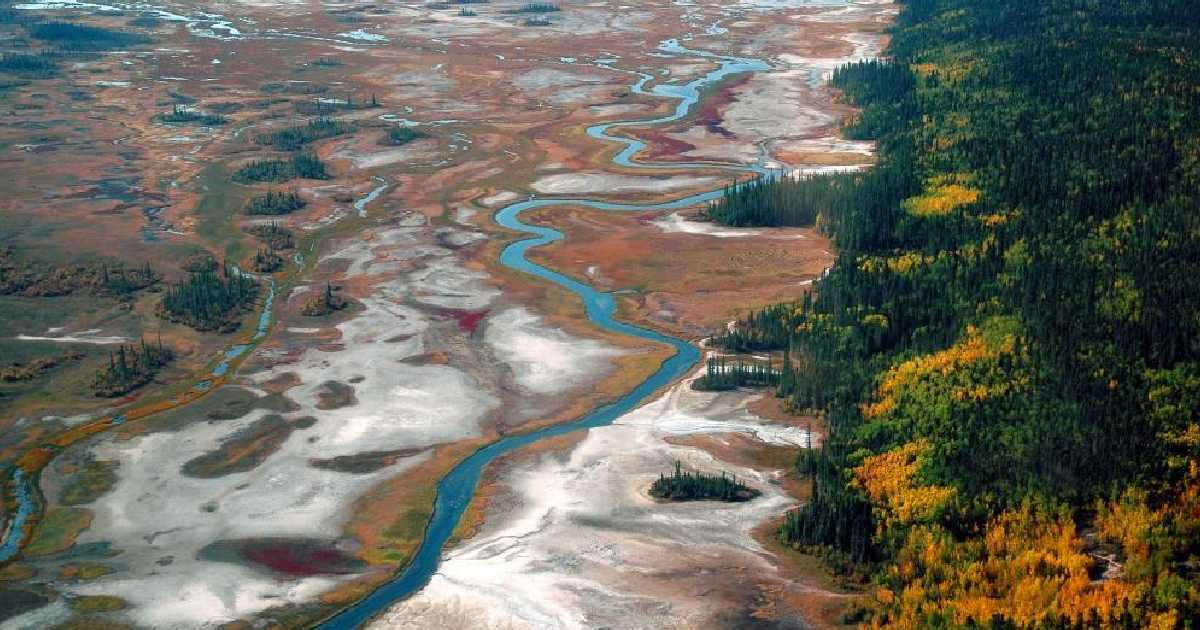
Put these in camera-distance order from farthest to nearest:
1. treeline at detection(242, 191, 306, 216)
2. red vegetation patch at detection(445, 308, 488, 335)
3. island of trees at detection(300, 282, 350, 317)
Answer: treeline at detection(242, 191, 306, 216) → island of trees at detection(300, 282, 350, 317) → red vegetation patch at detection(445, 308, 488, 335)

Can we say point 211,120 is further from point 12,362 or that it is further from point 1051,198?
point 1051,198

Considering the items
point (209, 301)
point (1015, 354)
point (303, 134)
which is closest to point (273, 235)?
point (209, 301)

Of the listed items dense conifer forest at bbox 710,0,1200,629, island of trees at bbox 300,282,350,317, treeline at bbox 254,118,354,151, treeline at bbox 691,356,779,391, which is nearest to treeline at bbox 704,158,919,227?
dense conifer forest at bbox 710,0,1200,629

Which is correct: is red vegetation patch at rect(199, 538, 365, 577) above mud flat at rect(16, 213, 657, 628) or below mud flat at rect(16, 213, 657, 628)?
below

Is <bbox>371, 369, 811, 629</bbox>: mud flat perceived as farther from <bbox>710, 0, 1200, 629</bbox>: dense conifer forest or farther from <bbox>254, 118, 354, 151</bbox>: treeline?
<bbox>254, 118, 354, 151</bbox>: treeline

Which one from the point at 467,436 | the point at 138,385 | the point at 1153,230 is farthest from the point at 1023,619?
the point at 138,385

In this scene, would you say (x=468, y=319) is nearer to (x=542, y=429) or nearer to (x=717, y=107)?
(x=542, y=429)

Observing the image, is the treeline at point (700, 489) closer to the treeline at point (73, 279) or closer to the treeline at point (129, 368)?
the treeline at point (129, 368)
